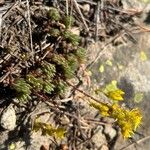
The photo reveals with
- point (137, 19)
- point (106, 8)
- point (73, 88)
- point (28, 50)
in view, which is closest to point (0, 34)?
point (28, 50)

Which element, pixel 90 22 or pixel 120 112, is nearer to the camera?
pixel 120 112

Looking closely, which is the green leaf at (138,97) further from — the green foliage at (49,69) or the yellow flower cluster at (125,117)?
the green foliage at (49,69)

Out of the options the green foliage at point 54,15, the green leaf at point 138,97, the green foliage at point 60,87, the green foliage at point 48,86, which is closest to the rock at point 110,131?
the green leaf at point 138,97

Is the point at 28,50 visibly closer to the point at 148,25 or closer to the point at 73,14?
the point at 73,14

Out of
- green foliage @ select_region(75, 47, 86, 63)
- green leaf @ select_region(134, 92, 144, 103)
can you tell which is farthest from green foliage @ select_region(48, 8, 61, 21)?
green leaf @ select_region(134, 92, 144, 103)

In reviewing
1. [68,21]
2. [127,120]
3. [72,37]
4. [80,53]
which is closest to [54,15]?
[68,21]

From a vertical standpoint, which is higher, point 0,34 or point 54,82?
point 0,34
